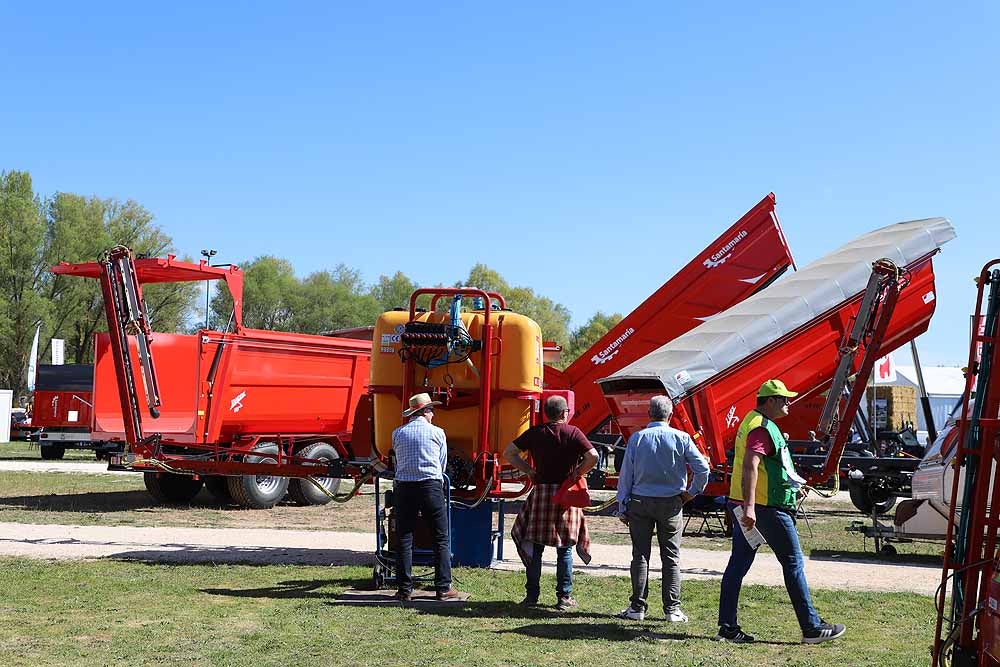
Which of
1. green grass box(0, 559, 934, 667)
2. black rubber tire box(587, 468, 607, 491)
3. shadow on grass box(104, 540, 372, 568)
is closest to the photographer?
green grass box(0, 559, 934, 667)

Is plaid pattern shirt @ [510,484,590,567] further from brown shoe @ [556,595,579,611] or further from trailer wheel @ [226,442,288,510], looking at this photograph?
trailer wheel @ [226,442,288,510]

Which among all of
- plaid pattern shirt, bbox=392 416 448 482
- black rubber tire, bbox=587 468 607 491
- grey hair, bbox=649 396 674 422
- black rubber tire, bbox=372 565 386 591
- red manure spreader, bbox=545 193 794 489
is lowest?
black rubber tire, bbox=372 565 386 591

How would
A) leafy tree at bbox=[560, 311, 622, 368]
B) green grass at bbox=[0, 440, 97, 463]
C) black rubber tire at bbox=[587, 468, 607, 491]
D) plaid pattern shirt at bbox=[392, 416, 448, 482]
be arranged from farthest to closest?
leafy tree at bbox=[560, 311, 622, 368]
green grass at bbox=[0, 440, 97, 463]
black rubber tire at bbox=[587, 468, 607, 491]
plaid pattern shirt at bbox=[392, 416, 448, 482]

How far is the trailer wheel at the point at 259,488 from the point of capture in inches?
674

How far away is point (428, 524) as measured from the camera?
31.5 feet

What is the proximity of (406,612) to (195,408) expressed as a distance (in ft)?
25.8

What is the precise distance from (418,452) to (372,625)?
5.39 ft

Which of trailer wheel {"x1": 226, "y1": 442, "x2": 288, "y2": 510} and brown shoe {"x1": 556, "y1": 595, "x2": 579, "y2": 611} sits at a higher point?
trailer wheel {"x1": 226, "y1": 442, "x2": 288, "y2": 510}

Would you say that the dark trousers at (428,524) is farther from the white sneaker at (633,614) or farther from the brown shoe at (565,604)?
the white sneaker at (633,614)

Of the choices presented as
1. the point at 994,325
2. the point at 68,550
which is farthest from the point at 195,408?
the point at 994,325

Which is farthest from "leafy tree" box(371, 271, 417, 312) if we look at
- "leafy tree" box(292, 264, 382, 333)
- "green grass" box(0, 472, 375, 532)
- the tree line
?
"green grass" box(0, 472, 375, 532)

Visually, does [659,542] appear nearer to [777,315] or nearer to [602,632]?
[602,632]

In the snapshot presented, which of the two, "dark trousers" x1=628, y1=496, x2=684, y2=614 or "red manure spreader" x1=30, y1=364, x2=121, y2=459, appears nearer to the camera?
"dark trousers" x1=628, y1=496, x2=684, y2=614

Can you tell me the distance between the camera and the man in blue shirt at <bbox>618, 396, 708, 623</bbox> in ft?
28.4
